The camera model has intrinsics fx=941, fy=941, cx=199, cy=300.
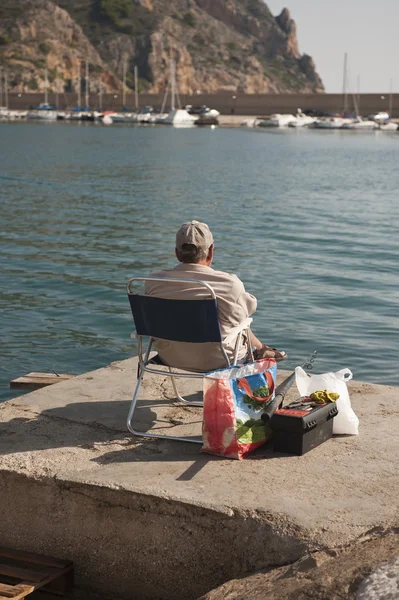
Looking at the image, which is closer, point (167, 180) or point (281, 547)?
point (281, 547)

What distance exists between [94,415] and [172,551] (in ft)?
4.57

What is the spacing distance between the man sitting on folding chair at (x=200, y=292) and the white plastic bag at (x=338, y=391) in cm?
45

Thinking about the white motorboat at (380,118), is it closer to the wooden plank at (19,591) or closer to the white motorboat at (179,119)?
the white motorboat at (179,119)

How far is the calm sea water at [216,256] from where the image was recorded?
10.2 meters

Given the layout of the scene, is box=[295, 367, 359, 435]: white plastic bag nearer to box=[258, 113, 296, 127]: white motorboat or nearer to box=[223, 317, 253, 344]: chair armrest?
box=[223, 317, 253, 344]: chair armrest

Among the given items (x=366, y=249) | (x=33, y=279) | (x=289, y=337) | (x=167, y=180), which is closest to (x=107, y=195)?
(x=167, y=180)

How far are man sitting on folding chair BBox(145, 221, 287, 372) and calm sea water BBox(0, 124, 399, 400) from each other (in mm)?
3250

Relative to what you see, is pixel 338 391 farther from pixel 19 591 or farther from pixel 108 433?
pixel 19 591

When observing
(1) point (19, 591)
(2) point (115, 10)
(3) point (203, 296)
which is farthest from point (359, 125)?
(1) point (19, 591)

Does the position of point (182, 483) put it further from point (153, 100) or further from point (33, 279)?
point (153, 100)

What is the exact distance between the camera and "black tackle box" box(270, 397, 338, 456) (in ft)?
15.8

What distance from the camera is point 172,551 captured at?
431 centimetres

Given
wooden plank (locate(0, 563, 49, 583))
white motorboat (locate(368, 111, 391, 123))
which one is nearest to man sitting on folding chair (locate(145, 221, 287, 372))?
wooden plank (locate(0, 563, 49, 583))

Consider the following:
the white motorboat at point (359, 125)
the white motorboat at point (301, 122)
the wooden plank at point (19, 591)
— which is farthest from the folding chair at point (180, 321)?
the white motorboat at point (301, 122)
